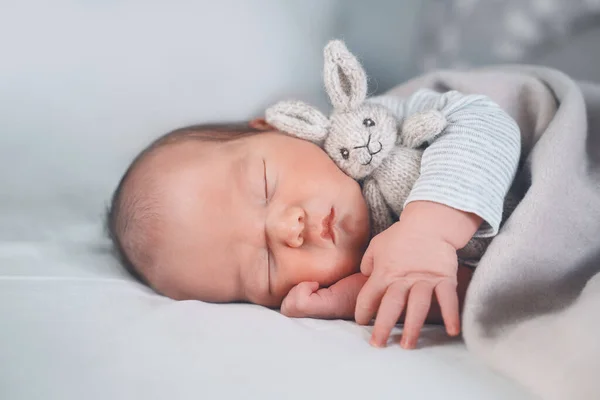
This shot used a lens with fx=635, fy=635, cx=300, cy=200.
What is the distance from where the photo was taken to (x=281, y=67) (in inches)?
44.1

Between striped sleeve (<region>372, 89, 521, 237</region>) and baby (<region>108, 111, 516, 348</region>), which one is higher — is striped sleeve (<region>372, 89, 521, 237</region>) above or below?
above

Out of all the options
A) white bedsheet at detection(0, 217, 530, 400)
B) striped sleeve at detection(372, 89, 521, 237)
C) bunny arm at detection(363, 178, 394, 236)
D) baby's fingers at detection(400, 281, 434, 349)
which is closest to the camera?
white bedsheet at detection(0, 217, 530, 400)

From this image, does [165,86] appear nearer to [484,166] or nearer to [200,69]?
[200,69]

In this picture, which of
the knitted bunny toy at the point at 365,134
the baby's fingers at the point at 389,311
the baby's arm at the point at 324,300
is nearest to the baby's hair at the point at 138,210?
the knitted bunny toy at the point at 365,134

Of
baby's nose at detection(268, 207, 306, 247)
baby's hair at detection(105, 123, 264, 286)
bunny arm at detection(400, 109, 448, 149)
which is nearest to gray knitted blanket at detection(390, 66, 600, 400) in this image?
bunny arm at detection(400, 109, 448, 149)

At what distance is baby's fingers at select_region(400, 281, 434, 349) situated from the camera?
66 centimetres

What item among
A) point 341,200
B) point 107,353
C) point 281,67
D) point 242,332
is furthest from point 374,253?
point 281,67

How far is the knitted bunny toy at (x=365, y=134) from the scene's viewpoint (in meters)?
0.86

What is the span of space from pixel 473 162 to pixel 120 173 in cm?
58

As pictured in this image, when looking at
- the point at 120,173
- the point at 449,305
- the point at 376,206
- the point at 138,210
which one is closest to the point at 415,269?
the point at 449,305

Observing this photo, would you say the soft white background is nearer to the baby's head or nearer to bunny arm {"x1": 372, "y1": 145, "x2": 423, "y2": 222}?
the baby's head

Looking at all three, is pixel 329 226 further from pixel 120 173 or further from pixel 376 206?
pixel 120 173

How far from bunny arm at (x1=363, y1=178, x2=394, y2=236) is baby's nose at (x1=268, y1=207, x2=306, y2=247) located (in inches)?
4.4

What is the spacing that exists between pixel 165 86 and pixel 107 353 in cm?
58
